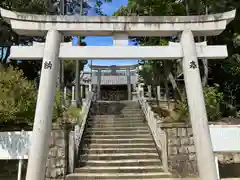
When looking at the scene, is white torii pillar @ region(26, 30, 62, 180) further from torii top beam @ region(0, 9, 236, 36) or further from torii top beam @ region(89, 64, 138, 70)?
torii top beam @ region(89, 64, 138, 70)

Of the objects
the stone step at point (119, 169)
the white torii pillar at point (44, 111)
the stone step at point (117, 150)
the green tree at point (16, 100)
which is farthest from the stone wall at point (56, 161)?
the white torii pillar at point (44, 111)

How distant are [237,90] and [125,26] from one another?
1264cm

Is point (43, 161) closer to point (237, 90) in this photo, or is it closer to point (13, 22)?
point (13, 22)

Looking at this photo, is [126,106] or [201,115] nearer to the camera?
[201,115]

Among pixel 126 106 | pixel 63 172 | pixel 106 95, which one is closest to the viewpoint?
pixel 63 172

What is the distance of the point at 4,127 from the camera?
9523mm

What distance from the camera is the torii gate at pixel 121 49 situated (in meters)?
5.44

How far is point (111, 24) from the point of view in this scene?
235 inches

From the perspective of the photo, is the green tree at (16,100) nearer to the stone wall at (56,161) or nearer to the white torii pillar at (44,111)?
the stone wall at (56,161)

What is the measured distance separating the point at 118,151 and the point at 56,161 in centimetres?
235

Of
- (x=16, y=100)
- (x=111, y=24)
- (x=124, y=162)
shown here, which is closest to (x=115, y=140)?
→ (x=124, y=162)

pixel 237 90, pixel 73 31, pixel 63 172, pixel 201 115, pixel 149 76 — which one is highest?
pixel 149 76

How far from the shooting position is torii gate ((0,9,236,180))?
544cm

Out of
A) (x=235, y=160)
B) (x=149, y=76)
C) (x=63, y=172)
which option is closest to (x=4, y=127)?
(x=63, y=172)
